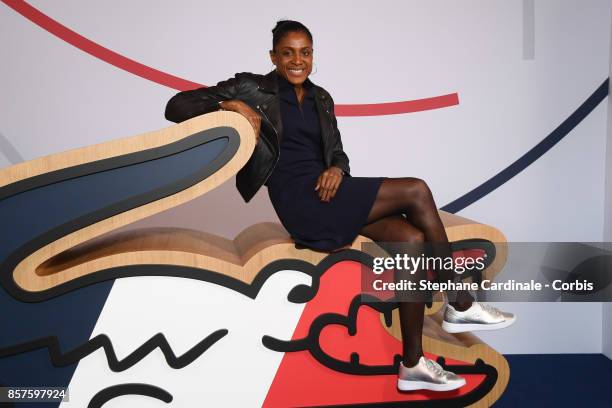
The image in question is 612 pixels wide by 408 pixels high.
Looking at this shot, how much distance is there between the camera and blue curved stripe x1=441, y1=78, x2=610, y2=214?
322 centimetres

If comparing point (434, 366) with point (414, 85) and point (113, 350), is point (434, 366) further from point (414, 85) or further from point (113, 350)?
point (414, 85)

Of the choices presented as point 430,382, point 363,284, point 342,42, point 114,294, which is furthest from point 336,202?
point 342,42

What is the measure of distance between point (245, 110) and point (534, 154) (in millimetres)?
1943

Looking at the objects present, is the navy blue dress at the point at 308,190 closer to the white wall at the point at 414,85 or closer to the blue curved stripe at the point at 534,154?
the white wall at the point at 414,85

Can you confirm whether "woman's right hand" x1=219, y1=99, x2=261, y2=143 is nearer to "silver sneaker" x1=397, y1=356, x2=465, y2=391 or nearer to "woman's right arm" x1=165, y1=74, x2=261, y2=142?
"woman's right arm" x1=165, y1=74, x2=261, y2=142

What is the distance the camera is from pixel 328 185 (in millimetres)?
2027

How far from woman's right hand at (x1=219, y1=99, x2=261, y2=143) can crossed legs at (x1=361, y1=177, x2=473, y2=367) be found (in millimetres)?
478

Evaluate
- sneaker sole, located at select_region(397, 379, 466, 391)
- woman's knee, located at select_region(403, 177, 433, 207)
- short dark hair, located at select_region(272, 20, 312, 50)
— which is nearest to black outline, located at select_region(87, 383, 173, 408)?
sneaker sole, located at select_region(397, 379, 466, 391)

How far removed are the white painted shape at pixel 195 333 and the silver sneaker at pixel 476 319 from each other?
1.69 feet

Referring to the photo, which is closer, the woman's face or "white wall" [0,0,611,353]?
the woman's face

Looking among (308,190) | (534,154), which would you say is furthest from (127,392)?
(534,154)

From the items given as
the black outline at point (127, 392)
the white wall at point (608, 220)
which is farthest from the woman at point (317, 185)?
the white wall at point (608, 220)

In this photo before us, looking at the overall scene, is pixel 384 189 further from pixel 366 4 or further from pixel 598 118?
pixel 598 118

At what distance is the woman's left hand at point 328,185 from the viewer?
203cm
